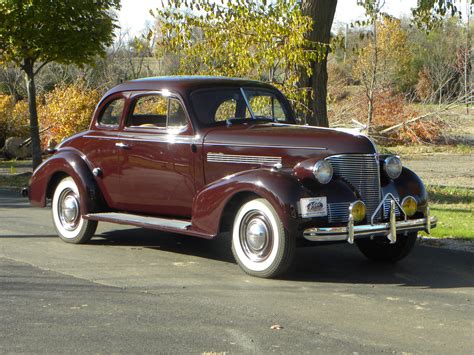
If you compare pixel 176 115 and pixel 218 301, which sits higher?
pixel 176 115

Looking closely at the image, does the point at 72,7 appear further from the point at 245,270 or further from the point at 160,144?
the point at 245,270

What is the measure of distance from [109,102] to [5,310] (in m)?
3.76

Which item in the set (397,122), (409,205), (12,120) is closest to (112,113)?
(409,205)

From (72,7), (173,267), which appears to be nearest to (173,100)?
(173,267)

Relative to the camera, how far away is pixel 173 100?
28.1ft

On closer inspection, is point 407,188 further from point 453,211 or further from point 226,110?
point 453,211

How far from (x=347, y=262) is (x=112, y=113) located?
3.28 meters

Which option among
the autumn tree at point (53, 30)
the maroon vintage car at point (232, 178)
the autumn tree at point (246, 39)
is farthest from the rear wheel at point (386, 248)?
the autumn tree at point (53, 30)

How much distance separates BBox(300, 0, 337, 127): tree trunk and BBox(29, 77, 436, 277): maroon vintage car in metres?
4.96

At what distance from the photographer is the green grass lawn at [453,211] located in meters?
9.95

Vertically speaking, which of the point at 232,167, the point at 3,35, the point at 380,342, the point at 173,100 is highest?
the point at 3,35

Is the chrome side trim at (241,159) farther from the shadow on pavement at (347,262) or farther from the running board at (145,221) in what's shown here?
the shadow on pavement at (347,262)

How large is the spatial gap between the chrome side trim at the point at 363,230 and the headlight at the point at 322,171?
471mm

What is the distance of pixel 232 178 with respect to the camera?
757cm
